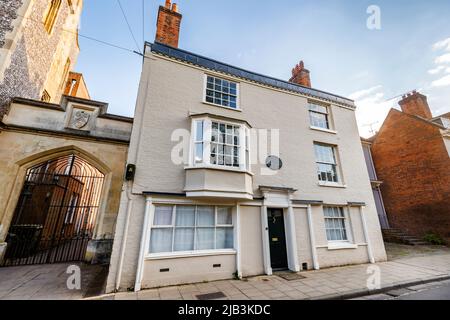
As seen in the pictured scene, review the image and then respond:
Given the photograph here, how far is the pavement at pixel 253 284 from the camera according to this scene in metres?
5.07

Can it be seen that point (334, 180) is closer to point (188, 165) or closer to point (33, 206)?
point (188, 165)

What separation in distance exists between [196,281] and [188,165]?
12.8 ft

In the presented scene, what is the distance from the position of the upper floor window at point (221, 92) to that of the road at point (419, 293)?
27.5 ft

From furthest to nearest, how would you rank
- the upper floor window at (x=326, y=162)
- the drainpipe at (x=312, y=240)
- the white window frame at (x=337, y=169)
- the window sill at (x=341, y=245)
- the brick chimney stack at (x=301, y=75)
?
the brick chimney stack at (x=301, y=75) → the upper floor window at (x=326, y=162) → the white window frame at (x=337, y=169) → the window sill at (x=341, y=245) → the drainpipe at (x=312, y=240)

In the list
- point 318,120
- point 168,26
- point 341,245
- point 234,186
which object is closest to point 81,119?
point 168,26

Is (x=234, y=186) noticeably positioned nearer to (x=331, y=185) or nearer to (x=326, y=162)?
(x=331, y=185)

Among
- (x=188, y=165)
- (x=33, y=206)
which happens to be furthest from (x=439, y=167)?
(x=33, y=206)

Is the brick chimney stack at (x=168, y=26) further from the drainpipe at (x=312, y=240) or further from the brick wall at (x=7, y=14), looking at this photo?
the drainpipe at (x=312, y=240)

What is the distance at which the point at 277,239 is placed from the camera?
783 cm

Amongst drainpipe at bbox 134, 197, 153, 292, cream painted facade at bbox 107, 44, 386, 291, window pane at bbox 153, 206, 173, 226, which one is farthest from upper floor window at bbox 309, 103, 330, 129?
drainpipe at bbox 134, 197, 153, 292

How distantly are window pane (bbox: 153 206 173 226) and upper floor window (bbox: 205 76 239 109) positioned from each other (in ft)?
16.9

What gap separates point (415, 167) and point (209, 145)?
56.1 ft

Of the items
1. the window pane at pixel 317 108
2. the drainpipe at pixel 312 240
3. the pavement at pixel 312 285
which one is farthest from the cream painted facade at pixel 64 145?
the window pane at pixel 317 108

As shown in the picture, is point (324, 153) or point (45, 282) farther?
point (324, 153)
